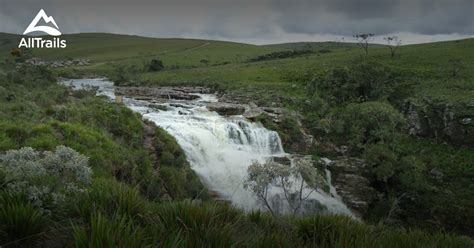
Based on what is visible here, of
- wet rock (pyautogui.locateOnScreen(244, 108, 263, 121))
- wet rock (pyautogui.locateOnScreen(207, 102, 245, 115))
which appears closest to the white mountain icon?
wet rock (pyautogui.locateOnScreen(207, 102, 245, 115))

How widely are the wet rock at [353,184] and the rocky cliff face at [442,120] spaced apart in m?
9.76

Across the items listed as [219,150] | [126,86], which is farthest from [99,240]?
[126,86]

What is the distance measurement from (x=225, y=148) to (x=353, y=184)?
8.33m

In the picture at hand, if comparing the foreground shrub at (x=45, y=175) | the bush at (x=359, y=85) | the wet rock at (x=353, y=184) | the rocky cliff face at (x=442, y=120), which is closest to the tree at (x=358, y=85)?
the bush at (x=359, y=85)

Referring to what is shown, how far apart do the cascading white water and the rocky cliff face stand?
12835mm

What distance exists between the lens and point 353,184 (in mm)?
24172

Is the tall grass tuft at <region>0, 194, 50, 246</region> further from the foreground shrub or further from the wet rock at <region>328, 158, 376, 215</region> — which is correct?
the wet rock at <region>328, 158, 376, 215</region>

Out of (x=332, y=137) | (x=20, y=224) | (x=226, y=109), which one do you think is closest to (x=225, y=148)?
(x=226, y=109)

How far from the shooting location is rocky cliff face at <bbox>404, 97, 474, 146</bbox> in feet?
99.0

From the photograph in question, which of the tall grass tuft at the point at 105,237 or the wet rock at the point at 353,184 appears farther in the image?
the wet rock at the point at 353,184

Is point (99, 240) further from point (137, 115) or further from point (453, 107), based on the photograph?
point (453, 107)

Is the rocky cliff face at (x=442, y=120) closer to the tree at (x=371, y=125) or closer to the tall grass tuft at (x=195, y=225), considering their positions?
the tree at (x=371, y=125)

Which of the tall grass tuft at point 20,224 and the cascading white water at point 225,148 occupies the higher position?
the tall grass tuft at point 20,224

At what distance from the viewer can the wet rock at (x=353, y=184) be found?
76.4ft
